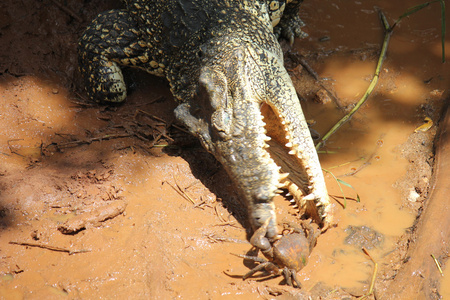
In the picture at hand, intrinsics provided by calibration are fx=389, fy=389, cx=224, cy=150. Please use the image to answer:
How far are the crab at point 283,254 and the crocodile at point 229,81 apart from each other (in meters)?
0.08

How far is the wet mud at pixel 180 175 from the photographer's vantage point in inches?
105

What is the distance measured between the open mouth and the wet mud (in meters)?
0.16

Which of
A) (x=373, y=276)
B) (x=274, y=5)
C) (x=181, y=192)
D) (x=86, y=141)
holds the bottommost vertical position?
(x=373, y=276)

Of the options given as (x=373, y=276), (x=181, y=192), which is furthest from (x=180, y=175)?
(x=373, y=276)

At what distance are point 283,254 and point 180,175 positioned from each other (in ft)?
3.83

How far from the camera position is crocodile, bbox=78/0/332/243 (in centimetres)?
279

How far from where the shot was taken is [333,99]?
163 inches

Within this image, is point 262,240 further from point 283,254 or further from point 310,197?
point 310,197

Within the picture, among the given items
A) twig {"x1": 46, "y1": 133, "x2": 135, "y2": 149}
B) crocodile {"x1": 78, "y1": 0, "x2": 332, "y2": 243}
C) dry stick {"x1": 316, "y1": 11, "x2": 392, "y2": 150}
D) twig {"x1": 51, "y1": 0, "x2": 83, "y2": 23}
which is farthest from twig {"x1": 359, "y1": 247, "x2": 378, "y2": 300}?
twig {"x1": 51, "y1": 0, "x2": 83, "y2": 23}

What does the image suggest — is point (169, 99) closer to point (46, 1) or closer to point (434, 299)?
point (46, 1)

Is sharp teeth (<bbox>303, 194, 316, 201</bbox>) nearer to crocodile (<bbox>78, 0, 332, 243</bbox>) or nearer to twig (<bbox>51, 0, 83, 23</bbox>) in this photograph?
crocodile (<bbox>78, 0, 332, 243</bbox>)

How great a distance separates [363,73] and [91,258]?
337 centimetres

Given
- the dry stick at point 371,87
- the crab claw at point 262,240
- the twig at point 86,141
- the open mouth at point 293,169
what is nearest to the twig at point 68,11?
the twig at point 86,141

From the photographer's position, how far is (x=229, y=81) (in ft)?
9.65
